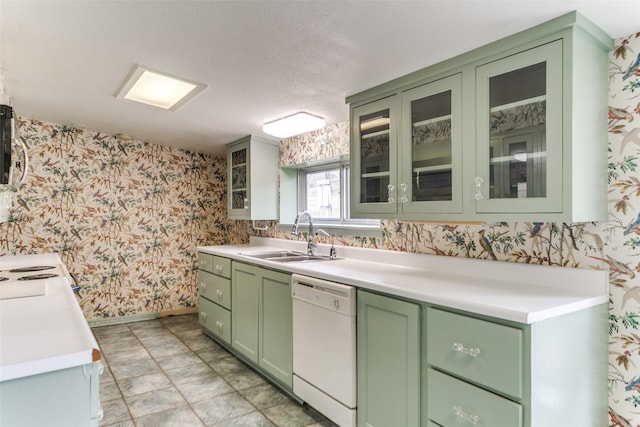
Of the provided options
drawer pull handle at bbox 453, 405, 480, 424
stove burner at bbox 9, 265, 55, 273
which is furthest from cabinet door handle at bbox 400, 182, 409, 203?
stove burner at bbox 9, 265, 55, 273

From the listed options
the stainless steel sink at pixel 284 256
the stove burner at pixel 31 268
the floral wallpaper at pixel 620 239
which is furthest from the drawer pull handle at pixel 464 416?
the stove burner at pixel 31 268

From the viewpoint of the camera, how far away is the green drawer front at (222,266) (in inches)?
123

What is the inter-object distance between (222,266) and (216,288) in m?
0.26

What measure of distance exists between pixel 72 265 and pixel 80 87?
6.99 ft

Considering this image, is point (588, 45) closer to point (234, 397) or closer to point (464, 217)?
point (464, 217)

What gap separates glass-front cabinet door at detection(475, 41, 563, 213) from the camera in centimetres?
142

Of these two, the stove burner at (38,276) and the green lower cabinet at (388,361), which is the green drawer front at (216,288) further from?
the green lower cabinet at (388,361)

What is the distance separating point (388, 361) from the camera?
1703mm

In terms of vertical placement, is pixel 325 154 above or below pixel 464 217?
above

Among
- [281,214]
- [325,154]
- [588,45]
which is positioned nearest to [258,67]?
[325,154]

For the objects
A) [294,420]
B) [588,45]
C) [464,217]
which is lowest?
[294,420]

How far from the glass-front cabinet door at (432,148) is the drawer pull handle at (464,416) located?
842mm

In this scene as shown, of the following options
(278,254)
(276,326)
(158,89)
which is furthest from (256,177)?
(276,326)

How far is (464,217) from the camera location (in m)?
1.71
